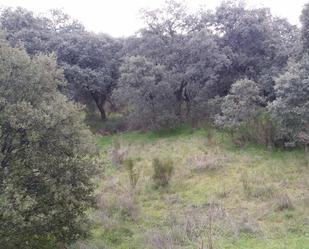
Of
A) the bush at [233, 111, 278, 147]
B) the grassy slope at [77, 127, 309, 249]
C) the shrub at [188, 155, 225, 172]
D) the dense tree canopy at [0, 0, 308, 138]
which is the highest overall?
the dense tree canopy at [0, 0, 308, 138]

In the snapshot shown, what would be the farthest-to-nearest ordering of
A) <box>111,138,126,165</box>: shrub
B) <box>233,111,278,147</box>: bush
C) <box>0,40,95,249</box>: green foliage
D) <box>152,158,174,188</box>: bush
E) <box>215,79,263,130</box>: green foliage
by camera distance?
<box>215,79,263,130</box>: green foliage
<box>233,111,278,147</box>: bush
<box>111,138,126,165</box>: shrub
<box>152,158,174,188</box>: bush
<box>0,40,95,249</box>: green foliage

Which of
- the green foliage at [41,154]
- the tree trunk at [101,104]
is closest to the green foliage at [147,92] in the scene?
the tree trunk at [101,104]

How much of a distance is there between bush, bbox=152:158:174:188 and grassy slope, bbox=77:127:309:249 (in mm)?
337

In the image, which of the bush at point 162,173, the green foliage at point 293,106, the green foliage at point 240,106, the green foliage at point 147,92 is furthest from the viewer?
the green foliage at point 147,92

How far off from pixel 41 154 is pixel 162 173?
8687mm

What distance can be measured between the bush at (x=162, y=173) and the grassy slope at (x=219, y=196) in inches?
13.3

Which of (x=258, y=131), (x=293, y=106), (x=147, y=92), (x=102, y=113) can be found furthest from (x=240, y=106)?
(x=102, y=113)

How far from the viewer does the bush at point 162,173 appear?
20.6 meters

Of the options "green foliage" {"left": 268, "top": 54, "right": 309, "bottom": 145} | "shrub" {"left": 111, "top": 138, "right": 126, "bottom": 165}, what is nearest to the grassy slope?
"shrub" {"left": 111, "top": 138, "right": 126, "bottom": 165}

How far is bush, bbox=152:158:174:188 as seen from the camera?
813 inches

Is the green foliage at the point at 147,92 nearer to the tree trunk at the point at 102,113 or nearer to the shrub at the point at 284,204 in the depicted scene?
the tree trunk at the point at 102,113

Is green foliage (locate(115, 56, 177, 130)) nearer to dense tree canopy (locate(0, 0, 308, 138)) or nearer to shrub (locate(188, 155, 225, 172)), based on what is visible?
dense tree canopy (locate(0, 0, 308, 138))

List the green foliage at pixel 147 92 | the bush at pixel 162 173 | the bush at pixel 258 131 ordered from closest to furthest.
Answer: the bush at pixel 162 173
the bush at pixel 258 131
the green foliage at pixel 147 92

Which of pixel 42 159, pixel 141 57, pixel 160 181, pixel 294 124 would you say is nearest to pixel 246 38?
pixel 141 57
